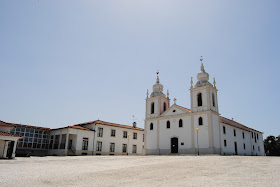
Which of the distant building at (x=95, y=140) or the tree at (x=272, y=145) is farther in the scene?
the tree at (x=272, y=145)

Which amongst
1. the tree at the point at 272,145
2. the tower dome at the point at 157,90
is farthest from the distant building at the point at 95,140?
the tree at the point at 272,145

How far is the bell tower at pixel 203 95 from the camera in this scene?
32.2 meters

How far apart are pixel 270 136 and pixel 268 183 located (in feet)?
198

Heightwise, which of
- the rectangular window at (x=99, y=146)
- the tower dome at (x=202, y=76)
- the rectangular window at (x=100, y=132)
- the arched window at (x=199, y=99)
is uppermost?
the tower dome at (x=202, y=76)

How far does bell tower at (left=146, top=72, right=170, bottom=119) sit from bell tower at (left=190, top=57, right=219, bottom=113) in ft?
19.5

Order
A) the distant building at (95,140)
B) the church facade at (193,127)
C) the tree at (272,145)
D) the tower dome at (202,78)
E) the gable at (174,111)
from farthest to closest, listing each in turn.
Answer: the tree at (272,145) → the gable at (174,111) → the tower dome at (202,78) → the distant building at (95,140) → the church facade at (193,127)

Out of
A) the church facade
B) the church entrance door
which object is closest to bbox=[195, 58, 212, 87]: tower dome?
the church facade

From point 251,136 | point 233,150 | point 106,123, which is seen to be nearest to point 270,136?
point 251,136

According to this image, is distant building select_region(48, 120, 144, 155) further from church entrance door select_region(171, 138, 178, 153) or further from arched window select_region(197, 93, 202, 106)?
arched window select_region(197, 93, 202, 106)

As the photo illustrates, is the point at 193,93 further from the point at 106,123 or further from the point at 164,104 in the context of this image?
the point at 106,123

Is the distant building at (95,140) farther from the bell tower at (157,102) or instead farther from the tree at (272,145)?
the tree at (272,145)

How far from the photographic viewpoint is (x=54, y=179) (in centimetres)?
914

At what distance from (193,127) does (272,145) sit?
37.6 meters

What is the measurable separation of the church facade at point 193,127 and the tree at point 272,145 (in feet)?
70.9
